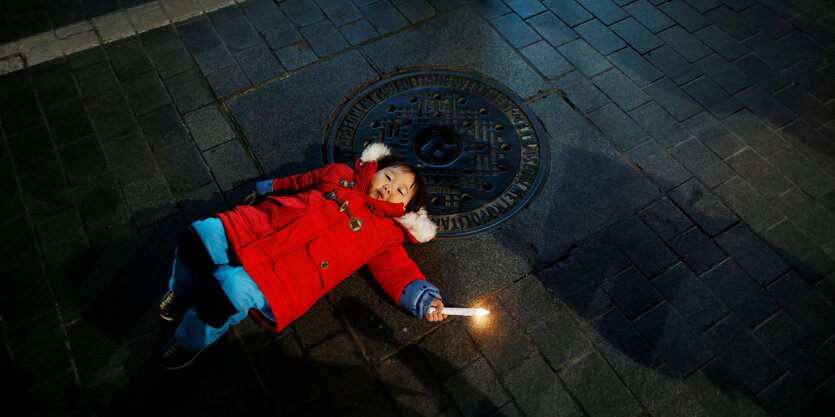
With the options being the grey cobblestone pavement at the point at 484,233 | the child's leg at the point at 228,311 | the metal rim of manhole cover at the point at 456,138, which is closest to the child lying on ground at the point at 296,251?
the child's leg at the point at 228,311

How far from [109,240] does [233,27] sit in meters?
2.12

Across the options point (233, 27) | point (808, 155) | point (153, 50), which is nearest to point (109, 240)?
point (153, 50)

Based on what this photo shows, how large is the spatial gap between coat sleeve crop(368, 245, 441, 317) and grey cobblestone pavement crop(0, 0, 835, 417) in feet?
0.80

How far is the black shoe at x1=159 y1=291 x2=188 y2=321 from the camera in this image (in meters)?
2.41

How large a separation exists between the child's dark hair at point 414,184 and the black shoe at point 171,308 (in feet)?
4.30

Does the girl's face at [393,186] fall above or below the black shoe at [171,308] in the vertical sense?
above

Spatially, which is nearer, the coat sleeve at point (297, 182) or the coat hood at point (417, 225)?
the coat hood at point (417, 225)

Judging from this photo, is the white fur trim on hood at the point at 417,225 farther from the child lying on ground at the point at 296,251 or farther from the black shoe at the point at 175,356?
the black shoe at the point at 175,356

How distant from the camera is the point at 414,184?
2.56m

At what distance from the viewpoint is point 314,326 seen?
2602mm

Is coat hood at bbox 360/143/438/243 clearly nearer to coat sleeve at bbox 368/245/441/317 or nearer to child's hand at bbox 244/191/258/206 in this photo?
coat sleeve at bbox 368/245/441/317

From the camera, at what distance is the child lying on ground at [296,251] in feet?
7.11

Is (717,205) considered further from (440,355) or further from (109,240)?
(109,240)

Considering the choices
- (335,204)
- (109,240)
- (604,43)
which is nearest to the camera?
(335,204)
